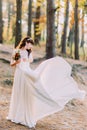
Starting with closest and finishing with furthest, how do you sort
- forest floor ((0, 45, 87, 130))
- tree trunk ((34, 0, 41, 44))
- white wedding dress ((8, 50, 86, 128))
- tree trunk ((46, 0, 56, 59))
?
white wedding dress ((8, 50, 86, 128))
forest floor ((0, 45, 87, 130))
tree trunk ((46, 0, 56, 59))
tree trunk ((34, 0, 41, 44))

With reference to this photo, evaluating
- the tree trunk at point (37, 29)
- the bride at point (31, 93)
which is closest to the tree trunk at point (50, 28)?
the bride at point (31, 93)

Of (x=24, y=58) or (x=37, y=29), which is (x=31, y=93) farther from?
(x=37, y=29)

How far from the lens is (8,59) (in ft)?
61.4

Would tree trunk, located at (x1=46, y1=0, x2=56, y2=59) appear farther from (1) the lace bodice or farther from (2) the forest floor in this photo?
(1) the lace bodice

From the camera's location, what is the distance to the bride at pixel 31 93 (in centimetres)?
912

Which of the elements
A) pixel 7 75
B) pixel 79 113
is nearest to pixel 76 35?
pixel 7 75

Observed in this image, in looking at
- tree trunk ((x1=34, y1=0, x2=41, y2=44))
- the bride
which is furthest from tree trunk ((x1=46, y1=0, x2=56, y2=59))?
tree trunk ((x1=34, y1=0, x2=41, y2=44))

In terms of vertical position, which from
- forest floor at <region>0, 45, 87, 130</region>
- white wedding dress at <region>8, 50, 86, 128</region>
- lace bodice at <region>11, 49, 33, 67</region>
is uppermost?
lace bodice at <region>11, 49, 33, 67</region>

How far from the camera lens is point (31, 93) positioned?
9133 mm

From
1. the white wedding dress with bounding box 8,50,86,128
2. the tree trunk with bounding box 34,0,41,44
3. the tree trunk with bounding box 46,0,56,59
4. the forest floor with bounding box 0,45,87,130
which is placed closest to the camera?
the white wedding dress with bounding box 8,50,86,128

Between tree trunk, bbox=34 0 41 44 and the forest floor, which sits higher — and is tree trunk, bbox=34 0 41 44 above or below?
above

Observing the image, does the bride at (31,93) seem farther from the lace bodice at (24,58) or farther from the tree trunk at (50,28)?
the tree trunk at (50,28)

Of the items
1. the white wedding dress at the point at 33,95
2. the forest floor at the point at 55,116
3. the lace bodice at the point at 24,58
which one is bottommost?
the forest floor at the point at 55,116

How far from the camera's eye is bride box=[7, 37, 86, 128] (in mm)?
9125
